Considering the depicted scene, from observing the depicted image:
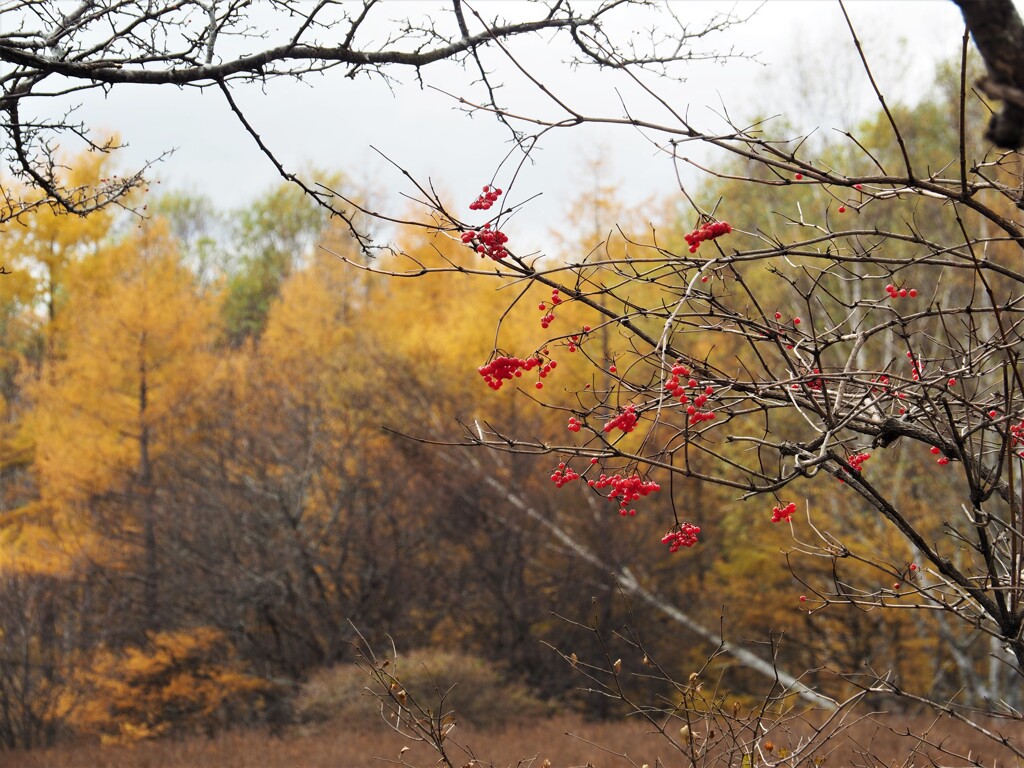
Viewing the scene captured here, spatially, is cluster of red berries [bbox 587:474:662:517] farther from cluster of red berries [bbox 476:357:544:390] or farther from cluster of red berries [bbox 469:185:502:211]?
cluster of red berries [bbox 469:185:502:211]

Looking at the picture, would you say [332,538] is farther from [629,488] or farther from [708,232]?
[708,232]

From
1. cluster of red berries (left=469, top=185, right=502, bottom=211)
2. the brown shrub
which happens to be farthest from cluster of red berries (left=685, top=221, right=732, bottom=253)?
the brown shrub

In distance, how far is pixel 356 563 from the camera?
45.0ft

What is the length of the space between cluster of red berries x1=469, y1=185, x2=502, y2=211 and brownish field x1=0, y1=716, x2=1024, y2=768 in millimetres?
5522

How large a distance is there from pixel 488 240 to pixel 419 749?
6.59 m

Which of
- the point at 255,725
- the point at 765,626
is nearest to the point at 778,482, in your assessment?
the point at 255,725

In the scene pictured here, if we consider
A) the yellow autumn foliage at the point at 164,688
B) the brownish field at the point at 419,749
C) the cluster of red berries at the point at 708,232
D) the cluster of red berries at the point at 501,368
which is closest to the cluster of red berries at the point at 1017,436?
the cluster of red berries at the point at 708,232

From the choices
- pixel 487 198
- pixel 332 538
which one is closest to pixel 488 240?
pixel 487 198

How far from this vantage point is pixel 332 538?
45.8ft

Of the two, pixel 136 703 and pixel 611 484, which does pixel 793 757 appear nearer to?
pixel 611 484

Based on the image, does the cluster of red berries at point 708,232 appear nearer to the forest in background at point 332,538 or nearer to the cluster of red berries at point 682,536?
the cluster of red berries at point 682,536

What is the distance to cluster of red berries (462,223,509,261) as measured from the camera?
262cm

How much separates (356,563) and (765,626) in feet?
21.2

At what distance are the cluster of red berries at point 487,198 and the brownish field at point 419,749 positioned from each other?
217 inches
